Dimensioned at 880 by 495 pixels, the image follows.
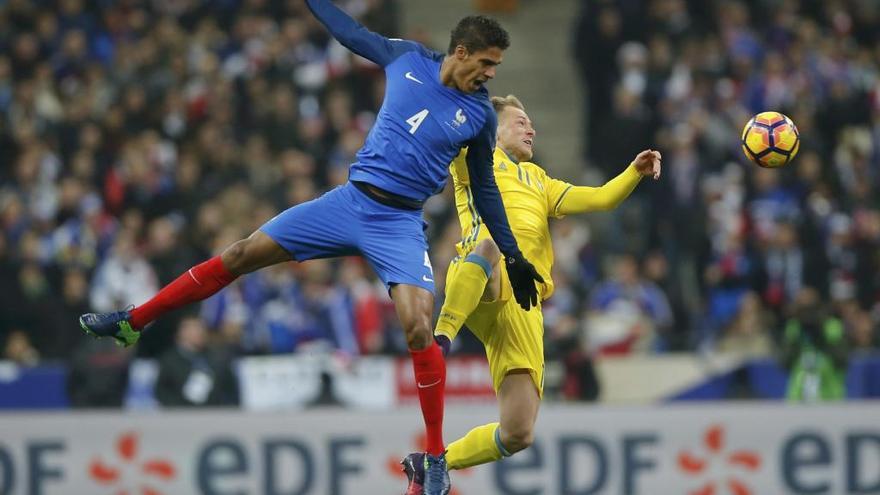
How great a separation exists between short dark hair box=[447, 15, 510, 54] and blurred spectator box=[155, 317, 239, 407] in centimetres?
698

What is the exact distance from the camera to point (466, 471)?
14.1 meters

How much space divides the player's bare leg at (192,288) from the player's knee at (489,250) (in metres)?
1.21

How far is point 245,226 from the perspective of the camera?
690 inches

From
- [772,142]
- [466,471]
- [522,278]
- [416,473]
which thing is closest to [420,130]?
[522,278]

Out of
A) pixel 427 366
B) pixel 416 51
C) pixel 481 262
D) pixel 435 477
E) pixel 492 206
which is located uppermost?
pixel 416 51

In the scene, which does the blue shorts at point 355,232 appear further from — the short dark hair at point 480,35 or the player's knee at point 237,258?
the short dark hair at point 480,35

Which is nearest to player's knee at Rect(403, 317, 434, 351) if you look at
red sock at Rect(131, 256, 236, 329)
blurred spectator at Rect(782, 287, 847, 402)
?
red sock at Rect(131, 256, 236, 329)

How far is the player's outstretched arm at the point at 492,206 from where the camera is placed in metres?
9.16

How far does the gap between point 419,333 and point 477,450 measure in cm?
141

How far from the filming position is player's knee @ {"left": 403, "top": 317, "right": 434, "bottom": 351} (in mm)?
8953

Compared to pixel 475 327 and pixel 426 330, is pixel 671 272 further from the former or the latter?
pixel 426 330

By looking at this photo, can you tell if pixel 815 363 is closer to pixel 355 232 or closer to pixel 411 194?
pixel 411 194

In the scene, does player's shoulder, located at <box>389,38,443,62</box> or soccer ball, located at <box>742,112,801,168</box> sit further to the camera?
soccer ball, located at <box>742,112,801,168</box>

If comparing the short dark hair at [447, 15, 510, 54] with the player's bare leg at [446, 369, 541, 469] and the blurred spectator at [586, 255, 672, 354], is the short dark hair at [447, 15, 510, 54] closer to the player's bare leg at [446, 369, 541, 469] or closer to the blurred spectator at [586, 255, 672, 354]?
the player's bare leg at [446, 369, 541, 469]
